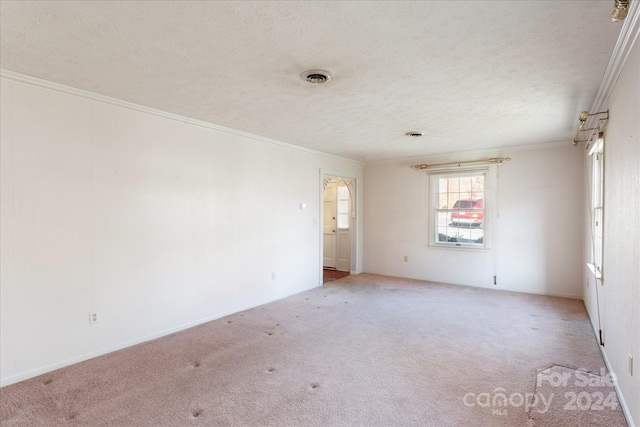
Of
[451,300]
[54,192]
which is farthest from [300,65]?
[451,300]

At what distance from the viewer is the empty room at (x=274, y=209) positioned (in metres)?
2.03

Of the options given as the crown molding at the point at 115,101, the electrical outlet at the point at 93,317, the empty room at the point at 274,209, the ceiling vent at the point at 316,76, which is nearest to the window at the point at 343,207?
the empty room at the point at 274,209

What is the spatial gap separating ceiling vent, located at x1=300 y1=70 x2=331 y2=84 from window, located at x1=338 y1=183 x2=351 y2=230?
4.68m

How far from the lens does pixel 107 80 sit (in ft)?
8.97

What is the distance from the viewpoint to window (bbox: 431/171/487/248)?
5844 mm

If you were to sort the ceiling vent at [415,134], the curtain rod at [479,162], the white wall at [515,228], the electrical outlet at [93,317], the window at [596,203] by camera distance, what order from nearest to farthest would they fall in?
1. the electrical outlet at [93,317]
2. the window at [596,203]
3. the ceiling vent at [415,134]
4. the white wall at [515,228]
5. the curtain rod at [479,162]

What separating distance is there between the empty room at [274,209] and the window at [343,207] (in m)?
2.36

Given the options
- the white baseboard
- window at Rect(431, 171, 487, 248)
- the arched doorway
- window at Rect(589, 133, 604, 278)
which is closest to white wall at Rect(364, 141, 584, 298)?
window at Rect(431, 171, 487, 248)

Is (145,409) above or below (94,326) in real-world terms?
below

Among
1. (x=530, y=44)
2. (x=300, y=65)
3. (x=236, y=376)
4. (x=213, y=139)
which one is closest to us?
(x=530, y=44)

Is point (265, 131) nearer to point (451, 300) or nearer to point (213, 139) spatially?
point (213, 139)

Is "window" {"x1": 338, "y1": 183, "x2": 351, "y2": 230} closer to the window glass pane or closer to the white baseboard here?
the window glass pane

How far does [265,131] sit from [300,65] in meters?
2.02

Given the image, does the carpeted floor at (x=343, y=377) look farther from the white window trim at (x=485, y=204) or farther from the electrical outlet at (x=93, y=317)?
the white window trim at (x=485, y=204)
